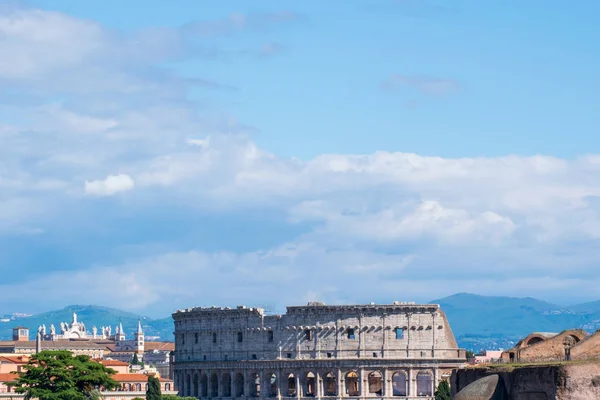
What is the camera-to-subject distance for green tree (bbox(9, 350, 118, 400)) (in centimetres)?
10262

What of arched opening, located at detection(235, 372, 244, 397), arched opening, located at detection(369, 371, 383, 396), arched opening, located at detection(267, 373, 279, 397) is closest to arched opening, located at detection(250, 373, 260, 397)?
arched opening, located at detection(235, 372, 244, 397)

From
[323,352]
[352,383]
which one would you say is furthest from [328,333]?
[352,383]

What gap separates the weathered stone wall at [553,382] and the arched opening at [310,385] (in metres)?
89.2

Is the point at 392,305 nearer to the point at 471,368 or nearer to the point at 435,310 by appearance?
the point at 435,310

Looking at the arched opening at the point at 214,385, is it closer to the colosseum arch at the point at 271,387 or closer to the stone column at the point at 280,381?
the colosseum arch at the point at 271,387

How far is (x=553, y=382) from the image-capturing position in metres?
44.2

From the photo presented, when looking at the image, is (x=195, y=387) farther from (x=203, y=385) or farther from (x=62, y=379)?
(x=62, y=379)

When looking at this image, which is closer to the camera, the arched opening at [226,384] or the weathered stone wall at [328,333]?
the weathered stone wall at [328,333]

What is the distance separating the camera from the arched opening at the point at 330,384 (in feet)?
449

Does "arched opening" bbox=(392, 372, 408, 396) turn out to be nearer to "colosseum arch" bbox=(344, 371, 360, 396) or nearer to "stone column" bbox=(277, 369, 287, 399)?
"colosseum arch" bbox=(344, 371, 360, 396)

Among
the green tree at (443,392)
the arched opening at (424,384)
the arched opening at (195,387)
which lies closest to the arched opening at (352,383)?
the arched opening at (424,384)

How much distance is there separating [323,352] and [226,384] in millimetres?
13596

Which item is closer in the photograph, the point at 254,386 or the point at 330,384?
the point at 330,384

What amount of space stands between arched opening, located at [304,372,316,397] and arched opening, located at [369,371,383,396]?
5594 millimetres
